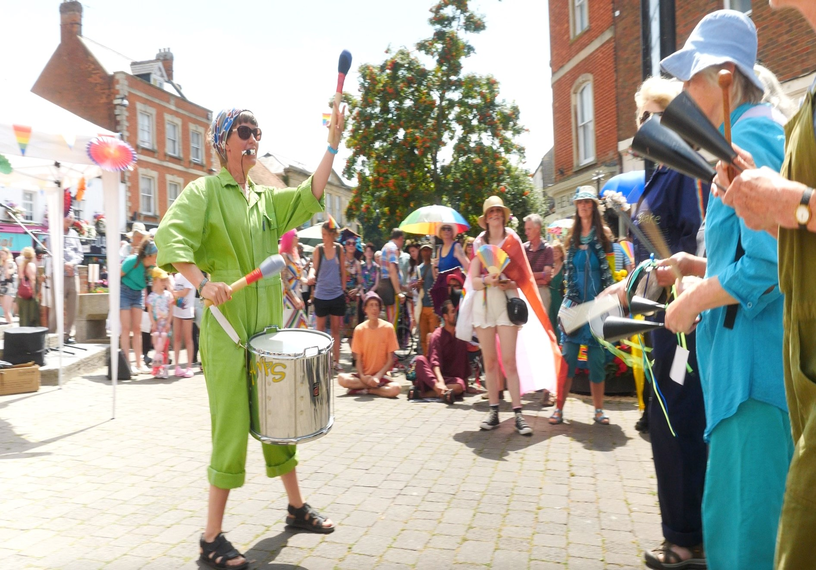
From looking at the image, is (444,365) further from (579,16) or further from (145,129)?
(145,129)

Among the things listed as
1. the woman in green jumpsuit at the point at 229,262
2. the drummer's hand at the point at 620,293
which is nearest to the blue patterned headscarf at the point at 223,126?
the woman in green jumpsuit at the point at 229,262

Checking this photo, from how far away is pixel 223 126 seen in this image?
342 cm

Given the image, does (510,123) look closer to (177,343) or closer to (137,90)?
(177,343)

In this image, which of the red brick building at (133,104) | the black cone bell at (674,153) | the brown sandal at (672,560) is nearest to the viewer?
the black cone bell at (674,153)

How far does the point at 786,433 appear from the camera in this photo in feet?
7.18

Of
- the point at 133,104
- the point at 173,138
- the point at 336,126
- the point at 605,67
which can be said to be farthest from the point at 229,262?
the point at 173,138

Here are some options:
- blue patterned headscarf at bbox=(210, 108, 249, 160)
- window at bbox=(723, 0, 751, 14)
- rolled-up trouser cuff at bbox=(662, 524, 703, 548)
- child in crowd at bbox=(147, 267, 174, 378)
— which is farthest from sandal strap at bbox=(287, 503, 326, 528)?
window at bbox=(723, 0, 751, 14)

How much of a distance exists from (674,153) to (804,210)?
0.36 m

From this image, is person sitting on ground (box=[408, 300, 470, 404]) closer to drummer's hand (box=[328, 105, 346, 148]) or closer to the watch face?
drummer's hand (box=[328, 105, 346, 148])

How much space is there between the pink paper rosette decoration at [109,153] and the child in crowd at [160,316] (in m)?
2.49

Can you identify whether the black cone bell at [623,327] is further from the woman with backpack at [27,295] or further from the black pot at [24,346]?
the woman with backpack at [27,295]

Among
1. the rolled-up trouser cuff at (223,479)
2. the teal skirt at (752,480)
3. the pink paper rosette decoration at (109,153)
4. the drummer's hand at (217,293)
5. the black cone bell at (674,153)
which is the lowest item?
the rolled-up trouser cuff at (223,479)

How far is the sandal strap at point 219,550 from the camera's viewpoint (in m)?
3.24

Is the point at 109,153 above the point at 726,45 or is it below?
above
